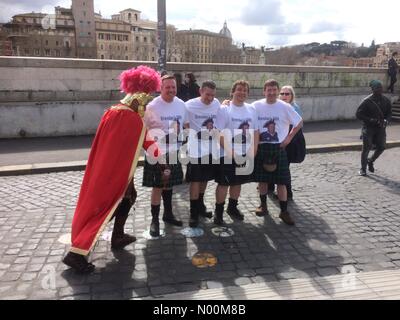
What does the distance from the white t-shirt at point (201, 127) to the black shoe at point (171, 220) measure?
2.88 ft

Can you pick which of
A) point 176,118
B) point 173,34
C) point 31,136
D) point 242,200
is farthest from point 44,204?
point 173,34

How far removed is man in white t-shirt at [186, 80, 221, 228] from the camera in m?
4.49

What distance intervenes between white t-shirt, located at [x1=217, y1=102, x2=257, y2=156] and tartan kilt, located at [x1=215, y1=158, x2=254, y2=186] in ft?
0.70

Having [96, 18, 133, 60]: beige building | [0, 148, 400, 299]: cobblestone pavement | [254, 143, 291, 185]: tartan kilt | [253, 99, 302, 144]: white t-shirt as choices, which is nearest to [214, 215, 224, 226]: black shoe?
[0, 148, 400, 299]: cobblestone pavement

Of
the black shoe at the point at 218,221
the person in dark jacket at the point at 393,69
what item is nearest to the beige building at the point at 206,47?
the person in dark jacket at the point at 393,69

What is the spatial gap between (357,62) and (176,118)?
85733 millimetres

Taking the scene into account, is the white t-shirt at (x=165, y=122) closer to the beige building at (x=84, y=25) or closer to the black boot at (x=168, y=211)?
the black boot at (x=168, y=211)

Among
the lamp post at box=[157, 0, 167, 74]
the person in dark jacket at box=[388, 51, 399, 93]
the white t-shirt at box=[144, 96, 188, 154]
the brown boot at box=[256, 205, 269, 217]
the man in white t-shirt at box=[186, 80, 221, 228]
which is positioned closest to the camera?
the white t-shirt at box=[144, 96, 188, 154]

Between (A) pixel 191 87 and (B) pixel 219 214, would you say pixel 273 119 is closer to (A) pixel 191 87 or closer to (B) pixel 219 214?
(B) pixel 219 214

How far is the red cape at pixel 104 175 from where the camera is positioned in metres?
3.58

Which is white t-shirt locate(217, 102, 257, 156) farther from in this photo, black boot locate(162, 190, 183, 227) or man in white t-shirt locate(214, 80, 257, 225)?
black boot locate(162, 190, 183, 227)

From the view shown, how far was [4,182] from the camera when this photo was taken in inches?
252

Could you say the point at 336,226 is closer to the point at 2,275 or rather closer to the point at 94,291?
the point at 94,291

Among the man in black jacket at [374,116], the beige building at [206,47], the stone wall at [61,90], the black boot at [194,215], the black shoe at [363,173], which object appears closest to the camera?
the black boot at [194,215]
